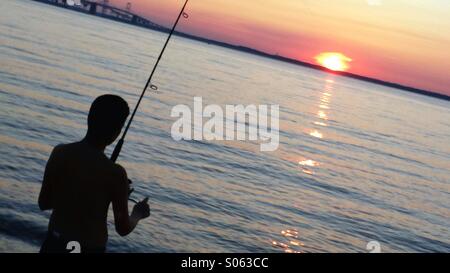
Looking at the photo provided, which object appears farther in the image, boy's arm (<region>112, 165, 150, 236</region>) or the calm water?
the calm water

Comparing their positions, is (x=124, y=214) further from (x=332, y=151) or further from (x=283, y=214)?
(x=332, y=151)

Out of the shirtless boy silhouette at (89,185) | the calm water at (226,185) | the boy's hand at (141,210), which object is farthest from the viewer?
the calm water at (226,185)

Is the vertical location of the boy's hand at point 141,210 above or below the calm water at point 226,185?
above

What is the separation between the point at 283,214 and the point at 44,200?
33.9 ft

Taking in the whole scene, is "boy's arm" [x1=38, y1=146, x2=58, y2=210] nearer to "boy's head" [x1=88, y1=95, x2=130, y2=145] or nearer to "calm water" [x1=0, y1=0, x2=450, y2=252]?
"boy's head" [x1=88, y1=95, x2=130, y2=145]

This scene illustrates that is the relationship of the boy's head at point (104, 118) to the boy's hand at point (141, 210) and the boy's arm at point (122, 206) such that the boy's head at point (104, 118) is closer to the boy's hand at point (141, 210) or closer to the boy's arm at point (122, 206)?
the boy's arm at point (122, 206)

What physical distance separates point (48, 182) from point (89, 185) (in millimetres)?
304

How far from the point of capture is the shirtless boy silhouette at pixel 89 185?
288 cm

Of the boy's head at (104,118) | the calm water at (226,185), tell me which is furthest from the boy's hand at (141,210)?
the calm water at (226,185)

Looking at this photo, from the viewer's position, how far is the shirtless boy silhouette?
9.46 feet

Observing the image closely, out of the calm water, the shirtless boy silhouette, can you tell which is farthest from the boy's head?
the calm water

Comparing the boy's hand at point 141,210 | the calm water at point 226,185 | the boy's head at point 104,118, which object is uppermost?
the boy's head at point 104,118

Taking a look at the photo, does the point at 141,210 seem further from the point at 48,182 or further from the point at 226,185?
the point at 226,185

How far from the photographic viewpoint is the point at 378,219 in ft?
47.8
